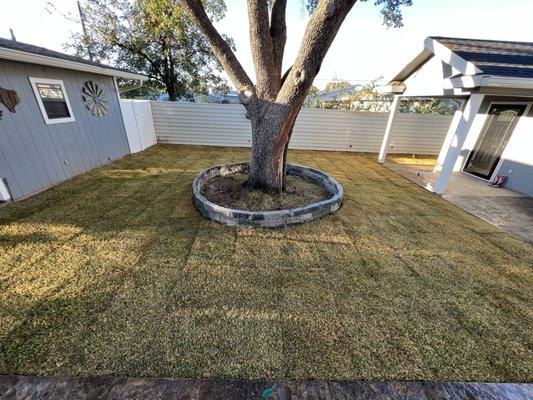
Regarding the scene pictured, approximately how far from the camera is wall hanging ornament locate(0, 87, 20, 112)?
388cm

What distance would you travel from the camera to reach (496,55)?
207 inches

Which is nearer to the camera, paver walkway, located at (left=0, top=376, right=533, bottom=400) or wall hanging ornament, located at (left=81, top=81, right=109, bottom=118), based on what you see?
paver walkway, located at (left=0, top=376, right=533, bottom=400)

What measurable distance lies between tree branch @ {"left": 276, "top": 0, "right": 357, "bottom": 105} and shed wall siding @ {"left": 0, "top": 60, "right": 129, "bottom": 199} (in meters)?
4.88

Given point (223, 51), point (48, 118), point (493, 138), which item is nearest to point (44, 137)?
point (48, 118)

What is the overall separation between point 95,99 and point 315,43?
610 cm

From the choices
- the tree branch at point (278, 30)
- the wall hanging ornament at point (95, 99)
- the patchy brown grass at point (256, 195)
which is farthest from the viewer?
the wall hanging ornament at point (95, 99)

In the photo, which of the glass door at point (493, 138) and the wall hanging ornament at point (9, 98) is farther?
the glass door at point (493, 138)

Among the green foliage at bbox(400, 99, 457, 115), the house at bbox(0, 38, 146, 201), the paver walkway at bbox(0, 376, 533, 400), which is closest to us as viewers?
the paver walkway at bbox(0, 376, 533, 400)

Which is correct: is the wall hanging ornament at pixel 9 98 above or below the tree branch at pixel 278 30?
below

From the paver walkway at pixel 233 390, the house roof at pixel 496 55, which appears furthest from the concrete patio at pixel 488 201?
the paver walkway at pixel 233 390

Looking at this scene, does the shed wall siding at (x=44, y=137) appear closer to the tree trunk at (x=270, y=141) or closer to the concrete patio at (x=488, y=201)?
the tree trunk at (x=270, y=141)

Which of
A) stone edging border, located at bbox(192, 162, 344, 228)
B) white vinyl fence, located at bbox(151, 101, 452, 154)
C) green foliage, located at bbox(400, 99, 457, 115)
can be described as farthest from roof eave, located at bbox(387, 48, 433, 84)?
green foliage, located at bbox(400, 99, 457, 115)

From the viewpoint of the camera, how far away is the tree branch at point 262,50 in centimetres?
340

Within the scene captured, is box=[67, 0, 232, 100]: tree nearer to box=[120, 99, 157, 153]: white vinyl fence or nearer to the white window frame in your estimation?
box=[120, 99, 157, 153]: white vinyl fence
